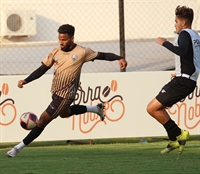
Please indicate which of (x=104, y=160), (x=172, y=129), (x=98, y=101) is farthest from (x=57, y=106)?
(x=98, y=101)

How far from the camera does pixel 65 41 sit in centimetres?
1067

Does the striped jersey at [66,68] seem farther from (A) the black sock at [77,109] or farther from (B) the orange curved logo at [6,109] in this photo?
(B) the orange curved logo at [6,109]

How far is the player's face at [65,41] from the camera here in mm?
10609

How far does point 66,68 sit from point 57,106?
580 mm

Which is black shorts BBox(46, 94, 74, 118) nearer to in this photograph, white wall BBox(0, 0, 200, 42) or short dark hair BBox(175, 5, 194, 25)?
short dark hair BBox(175, 5, 194, 25)

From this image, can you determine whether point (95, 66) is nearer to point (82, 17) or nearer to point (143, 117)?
point (82, 17)

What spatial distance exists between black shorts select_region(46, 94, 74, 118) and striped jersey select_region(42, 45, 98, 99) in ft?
0.20

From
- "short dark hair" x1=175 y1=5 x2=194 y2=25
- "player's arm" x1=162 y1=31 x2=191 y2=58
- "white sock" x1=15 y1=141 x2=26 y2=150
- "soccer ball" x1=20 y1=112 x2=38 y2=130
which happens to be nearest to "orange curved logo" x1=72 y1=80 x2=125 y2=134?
→ "soccer ball" x1=20 y1=112 x2=38 y2=130

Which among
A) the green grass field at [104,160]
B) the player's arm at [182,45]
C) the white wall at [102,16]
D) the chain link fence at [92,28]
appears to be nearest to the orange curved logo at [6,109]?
the green grass field at [104,160]

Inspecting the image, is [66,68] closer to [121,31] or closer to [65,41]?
[65,41]

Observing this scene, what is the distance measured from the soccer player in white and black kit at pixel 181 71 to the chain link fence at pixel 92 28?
7796 millimetres

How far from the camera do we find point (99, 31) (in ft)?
65.2

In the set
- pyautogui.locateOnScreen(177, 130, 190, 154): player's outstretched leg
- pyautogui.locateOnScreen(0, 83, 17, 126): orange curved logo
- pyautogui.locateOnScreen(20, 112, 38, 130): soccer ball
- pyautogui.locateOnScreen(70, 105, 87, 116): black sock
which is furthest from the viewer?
pyautogui.locateOnScreen(0, 83, 17, 126): orange curved logo

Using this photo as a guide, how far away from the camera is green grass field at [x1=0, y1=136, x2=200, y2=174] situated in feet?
29.1
